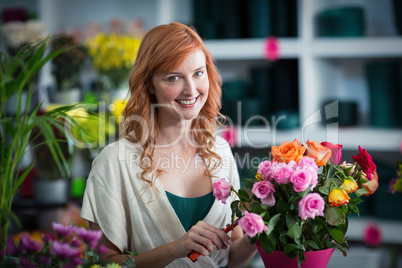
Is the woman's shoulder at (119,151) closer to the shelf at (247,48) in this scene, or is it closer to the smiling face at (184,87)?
the smiling face at (184,87)

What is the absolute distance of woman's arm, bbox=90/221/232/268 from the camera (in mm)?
958

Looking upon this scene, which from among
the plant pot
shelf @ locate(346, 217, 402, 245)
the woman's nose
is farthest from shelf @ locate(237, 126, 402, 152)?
the woman's nose

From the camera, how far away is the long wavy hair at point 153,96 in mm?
1085

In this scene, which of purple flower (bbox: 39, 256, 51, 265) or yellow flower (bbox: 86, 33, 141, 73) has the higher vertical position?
yellow flower (bbox: 86, 33, 141, 73)

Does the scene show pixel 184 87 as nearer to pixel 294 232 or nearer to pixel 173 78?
pixel 173 78

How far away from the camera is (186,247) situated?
98cm

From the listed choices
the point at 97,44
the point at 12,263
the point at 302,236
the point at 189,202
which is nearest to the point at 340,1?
the point at 97,44

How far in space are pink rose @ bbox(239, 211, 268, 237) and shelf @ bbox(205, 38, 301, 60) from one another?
1.47 metres

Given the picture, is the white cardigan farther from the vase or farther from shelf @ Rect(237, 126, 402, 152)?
shelf @ Rect(237, 126, 402, 152)

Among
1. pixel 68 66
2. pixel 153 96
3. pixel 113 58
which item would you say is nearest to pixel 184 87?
pixel 153 96

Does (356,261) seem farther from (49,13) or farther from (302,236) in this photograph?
(49,13)

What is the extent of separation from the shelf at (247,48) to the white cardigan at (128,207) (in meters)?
1.17

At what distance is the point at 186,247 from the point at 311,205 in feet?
1.04

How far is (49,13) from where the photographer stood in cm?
247
